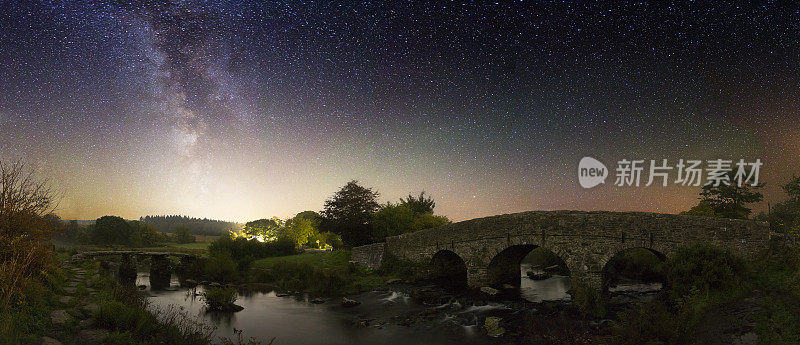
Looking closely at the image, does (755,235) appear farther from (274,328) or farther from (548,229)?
(274,328)

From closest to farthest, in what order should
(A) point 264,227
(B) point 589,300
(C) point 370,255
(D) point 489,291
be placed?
(B) point 589,300
(D) point 489,291
(C) point 370,255
(A) point 264,227

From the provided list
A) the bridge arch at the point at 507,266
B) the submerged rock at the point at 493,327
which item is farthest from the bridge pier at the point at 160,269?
the submerged rock at the point at 493,327

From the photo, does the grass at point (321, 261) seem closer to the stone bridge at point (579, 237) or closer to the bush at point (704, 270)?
the stone bridge at point (579, 237)

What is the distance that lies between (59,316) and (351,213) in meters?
26.1

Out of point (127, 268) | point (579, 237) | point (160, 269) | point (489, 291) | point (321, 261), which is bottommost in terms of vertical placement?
point (160, 269)

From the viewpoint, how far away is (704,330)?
10.1 m

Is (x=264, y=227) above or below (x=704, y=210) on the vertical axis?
below

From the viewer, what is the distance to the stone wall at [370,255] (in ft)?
90.6

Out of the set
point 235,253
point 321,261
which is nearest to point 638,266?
point 321,261

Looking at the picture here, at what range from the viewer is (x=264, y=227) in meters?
61.6

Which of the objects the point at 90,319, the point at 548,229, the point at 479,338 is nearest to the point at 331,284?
the point at 479,338

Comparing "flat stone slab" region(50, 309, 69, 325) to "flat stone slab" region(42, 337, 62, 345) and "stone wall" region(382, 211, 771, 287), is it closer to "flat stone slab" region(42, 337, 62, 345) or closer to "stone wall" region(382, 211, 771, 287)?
"flat stone slab" region(42, 337, 62, 345)

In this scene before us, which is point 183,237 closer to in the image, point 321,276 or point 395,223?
point 395,223

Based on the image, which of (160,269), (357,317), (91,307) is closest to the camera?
(91,307)
